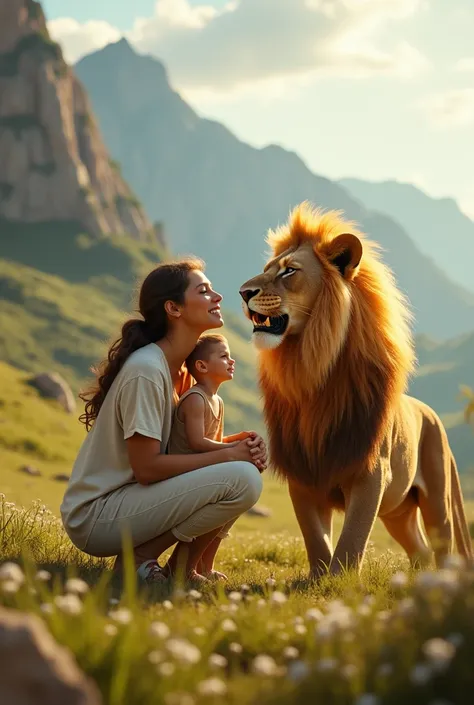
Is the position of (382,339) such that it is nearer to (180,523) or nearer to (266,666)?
(180,523)

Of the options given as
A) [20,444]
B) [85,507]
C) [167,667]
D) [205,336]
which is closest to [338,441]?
[205,336]

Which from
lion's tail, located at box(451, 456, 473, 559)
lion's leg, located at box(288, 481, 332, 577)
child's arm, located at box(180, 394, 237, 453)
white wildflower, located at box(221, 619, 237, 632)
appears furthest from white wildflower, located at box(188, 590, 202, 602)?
lion's tail, located at box(451, 456, 473, 559)

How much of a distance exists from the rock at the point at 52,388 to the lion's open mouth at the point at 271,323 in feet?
141

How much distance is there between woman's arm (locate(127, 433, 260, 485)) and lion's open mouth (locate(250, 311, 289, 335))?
2.62 feet

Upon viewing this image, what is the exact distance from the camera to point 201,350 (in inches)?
238

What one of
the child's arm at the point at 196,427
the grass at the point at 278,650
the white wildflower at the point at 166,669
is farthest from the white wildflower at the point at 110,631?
the child's arm at the point at 196,427

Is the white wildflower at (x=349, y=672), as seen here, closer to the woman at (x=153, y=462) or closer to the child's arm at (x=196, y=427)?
the woman at (x=153, y=462)

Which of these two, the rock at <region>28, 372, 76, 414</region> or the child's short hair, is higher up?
the child's short hair

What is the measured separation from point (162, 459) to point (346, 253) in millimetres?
1910

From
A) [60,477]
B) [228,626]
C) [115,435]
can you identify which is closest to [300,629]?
[228,626]

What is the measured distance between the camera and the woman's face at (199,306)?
5.74 metres

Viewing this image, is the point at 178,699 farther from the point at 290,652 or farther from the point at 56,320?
the point at 56,320

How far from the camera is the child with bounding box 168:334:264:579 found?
5734 millimetres

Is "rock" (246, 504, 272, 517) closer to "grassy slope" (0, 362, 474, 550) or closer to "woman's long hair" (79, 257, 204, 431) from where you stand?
"grassy slope" (0, 362, 474, 550)
